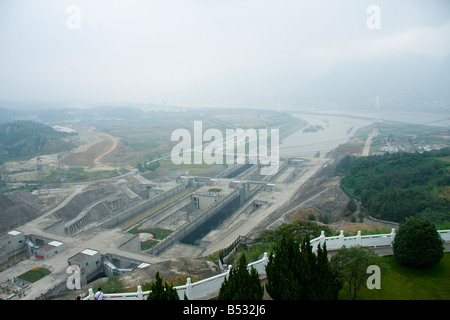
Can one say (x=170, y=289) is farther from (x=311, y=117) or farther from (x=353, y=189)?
(x=311, y=117)

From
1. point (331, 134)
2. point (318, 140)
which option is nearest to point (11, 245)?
point (318, 140)

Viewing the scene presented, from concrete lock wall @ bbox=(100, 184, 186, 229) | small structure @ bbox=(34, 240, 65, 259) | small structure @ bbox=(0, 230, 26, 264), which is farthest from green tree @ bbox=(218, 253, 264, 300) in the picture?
concrete lock wall @ bbox=(100, 184, 186, 229)

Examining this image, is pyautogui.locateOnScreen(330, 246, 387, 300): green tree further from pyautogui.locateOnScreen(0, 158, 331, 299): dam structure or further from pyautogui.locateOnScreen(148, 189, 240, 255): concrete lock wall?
pyautogui.locateOnScreen(148, 189, 240, 255): concrete lock wall

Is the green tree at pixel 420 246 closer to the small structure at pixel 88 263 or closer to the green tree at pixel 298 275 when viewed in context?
the green tree at pixel 298 275

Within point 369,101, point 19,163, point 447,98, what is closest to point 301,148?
point 19,163

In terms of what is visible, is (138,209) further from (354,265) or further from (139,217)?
(354,265)

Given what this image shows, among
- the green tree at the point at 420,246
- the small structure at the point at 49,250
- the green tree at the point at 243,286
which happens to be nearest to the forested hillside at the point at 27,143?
the small structure at the point at 49,250
